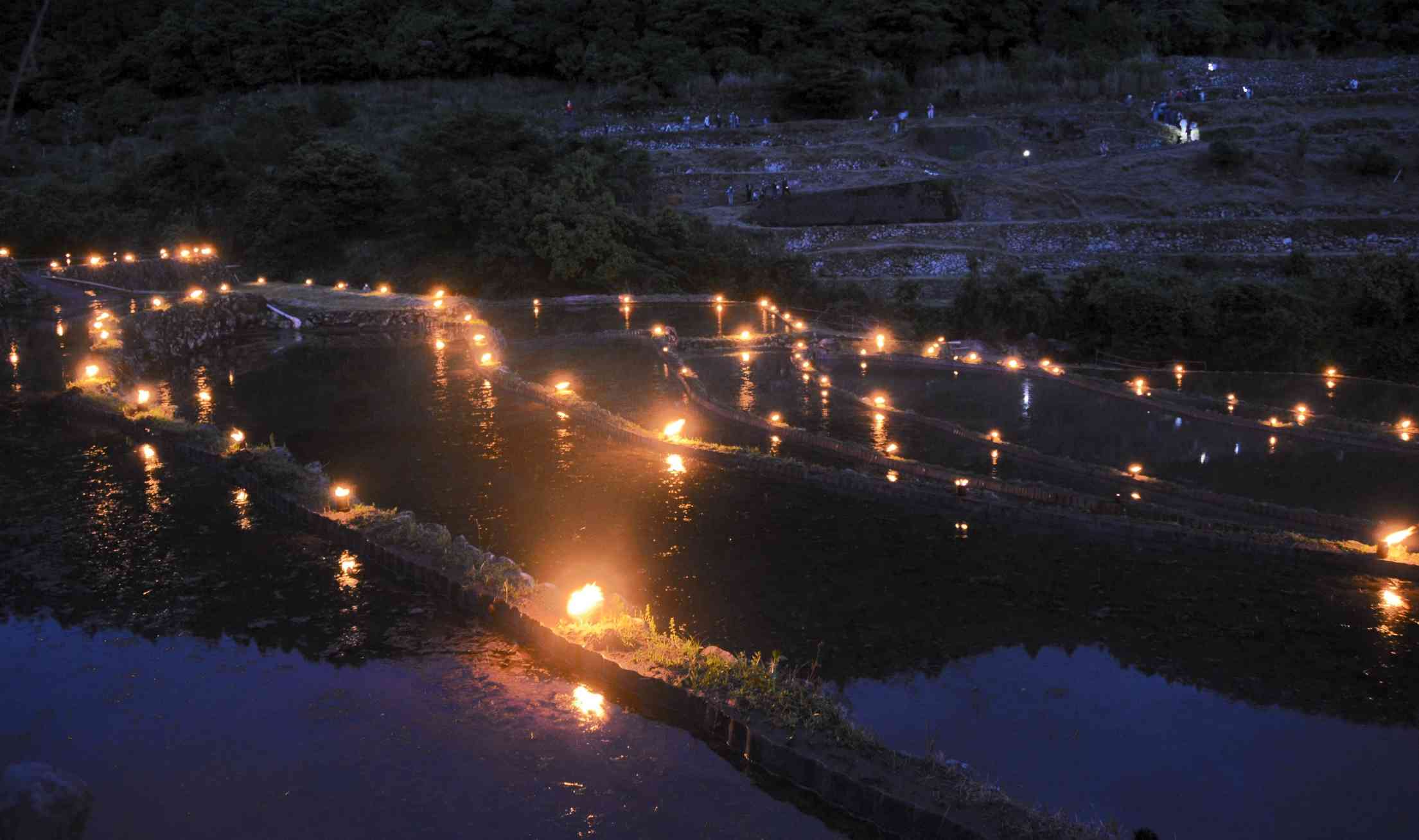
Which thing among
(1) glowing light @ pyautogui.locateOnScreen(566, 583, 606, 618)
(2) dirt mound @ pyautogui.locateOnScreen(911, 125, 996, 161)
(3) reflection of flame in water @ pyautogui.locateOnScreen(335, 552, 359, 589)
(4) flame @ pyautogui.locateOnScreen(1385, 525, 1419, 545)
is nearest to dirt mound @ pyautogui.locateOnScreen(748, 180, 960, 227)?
(2) dirt mound @ pyautogui.locateOnScreen(911, 125, 996, 161)

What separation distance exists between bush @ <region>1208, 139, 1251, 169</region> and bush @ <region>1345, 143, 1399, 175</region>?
10.9 feet

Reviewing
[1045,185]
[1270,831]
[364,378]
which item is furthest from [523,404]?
[1045,185]

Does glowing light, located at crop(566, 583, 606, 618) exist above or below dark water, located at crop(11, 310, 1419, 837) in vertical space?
above

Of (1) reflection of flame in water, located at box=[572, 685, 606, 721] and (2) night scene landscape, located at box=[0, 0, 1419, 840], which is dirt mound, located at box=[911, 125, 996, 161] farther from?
(1) reflection of flame in water, located at box=[572, 685, 606, 721]

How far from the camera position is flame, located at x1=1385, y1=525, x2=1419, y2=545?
430 inches

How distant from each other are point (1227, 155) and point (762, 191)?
53.7 ft

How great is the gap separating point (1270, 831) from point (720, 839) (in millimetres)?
3494

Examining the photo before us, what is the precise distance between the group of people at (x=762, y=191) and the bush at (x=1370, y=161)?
19697mm

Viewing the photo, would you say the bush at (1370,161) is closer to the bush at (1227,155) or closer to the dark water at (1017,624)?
the bush at (1227,155)

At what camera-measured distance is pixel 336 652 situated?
356 inches

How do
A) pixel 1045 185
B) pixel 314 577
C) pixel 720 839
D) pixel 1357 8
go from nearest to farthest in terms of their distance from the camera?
pixel 720 839
pixel 314 577
pixel 1045 185
pixel 1357 8

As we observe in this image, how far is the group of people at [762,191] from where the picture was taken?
3647 cm

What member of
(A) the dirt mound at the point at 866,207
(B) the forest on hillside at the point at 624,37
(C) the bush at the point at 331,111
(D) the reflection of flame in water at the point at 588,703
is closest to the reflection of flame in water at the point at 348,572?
(D) the reflection of flame in water at the point at 588,703

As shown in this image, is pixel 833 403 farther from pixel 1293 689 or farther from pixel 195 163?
pixel 195 163
